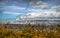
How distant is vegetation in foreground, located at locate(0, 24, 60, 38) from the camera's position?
1.82m

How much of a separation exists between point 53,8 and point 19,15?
1.37 feet

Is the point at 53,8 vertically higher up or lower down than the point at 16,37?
higher up

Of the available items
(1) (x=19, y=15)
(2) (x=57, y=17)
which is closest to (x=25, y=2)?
(1) (x=19, y=15)

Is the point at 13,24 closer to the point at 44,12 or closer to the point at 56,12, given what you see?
the point at 44,12

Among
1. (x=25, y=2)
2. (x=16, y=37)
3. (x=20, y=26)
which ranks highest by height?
(x=25, y=2)

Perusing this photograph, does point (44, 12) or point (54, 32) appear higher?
point (44, 12)

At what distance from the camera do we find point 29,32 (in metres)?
1.84

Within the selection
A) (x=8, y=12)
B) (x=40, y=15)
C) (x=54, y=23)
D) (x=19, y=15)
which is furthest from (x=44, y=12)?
(x=8, y=12)

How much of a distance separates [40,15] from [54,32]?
262mm

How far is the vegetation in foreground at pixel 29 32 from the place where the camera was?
1816 millimetres

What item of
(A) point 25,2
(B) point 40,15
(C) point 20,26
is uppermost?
(A) point 25,2

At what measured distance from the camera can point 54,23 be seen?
184 cm

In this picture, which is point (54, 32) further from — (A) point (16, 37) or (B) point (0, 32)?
(B) point (0, 32)

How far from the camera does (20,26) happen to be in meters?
1.85
